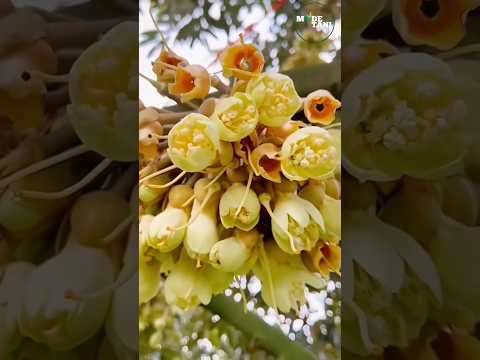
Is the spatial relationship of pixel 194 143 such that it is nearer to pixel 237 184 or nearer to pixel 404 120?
pixel 237 184

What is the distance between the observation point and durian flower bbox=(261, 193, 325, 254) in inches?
35.4

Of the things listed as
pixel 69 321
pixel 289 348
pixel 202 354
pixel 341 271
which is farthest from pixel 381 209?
pixel 69 321

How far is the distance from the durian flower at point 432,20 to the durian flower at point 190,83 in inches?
12.1

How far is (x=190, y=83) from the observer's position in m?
0.95

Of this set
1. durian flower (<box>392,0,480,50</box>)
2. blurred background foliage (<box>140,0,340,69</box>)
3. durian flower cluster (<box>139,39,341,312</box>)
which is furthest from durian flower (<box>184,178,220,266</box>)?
durian flower (<box>392,0,480,50</box>)

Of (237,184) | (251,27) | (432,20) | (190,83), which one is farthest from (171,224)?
(432,20)

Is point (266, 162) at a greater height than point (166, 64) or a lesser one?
lesser

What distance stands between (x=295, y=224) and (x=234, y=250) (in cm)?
10

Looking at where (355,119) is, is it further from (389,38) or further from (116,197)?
(116,197)

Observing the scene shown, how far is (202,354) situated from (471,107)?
22.4 inches

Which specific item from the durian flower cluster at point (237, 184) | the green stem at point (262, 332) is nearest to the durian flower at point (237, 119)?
the durian flower cluster at point (237, 184)

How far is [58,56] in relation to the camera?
98cm

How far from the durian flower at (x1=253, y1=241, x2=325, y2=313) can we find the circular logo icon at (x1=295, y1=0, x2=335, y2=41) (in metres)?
0.33

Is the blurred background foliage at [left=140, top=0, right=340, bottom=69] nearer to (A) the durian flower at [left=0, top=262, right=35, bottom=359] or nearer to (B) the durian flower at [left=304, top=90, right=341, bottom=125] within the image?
(B) the durian flower at [left=304, top=90, right=341, bottom=125]
